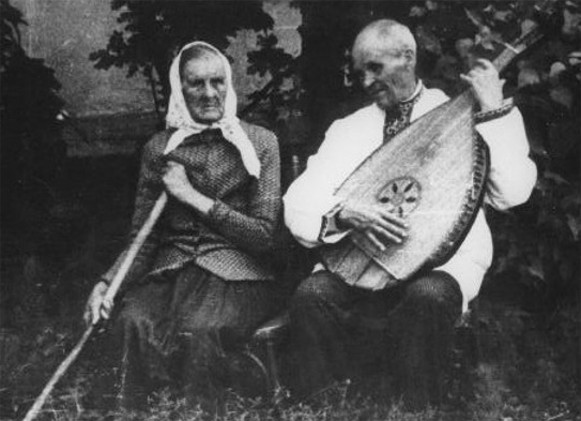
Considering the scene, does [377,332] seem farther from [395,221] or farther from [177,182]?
[177,182]

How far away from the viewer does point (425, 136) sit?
4.54 m

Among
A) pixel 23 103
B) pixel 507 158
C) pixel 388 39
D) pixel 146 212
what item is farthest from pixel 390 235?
pixel 23 103

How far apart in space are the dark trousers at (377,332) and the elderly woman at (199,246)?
0.31 metres

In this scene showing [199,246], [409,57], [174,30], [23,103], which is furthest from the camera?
[23,103]

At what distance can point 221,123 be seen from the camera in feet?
15.5

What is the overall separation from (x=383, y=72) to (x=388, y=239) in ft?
2.59

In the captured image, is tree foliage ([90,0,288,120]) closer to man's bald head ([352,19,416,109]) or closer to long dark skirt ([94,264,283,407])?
man's bald head ([352,19,416,109])

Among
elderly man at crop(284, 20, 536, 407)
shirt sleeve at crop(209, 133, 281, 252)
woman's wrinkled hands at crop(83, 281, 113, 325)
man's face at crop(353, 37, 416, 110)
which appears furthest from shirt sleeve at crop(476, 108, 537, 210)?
woman's wrinkled hands at crop(83, 281, 113, 325)

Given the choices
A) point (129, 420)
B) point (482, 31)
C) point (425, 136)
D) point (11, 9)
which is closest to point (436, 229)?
point (425, 136)

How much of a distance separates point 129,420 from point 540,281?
217 cm

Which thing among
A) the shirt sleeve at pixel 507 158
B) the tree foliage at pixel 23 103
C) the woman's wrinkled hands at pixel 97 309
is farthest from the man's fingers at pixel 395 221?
the tree foliage at pixel 23 103

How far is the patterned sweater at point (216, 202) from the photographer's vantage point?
15.4 ft

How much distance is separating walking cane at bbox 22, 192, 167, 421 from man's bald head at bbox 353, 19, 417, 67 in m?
1.17

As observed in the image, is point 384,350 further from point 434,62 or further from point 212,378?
point 434,62
